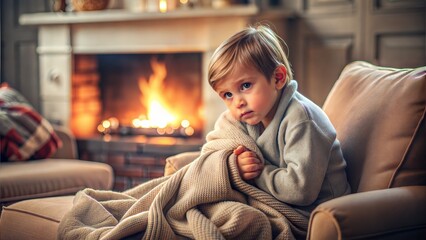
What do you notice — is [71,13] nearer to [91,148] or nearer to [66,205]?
[91,148]

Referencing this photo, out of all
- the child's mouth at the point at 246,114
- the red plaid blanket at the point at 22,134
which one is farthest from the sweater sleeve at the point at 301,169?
the red plaid blanket at the point at 22,134

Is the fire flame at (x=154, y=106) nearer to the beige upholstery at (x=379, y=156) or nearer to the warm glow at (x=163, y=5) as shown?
the warm glow at (x=163, y=5)

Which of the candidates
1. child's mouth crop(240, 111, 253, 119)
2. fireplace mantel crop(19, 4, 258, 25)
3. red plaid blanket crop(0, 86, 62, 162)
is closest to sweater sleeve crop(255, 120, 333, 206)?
child's mouth crop(240, 111, 253, 119)

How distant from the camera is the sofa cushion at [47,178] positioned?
2.54m

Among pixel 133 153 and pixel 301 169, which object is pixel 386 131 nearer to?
pixel 301 169

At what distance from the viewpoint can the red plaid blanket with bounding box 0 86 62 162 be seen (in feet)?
9.38

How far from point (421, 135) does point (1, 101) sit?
1901mm

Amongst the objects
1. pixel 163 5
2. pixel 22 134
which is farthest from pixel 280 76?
pixel 163 5

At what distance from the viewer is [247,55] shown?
5.84 feet

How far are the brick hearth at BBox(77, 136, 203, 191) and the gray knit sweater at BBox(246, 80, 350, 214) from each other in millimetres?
1929

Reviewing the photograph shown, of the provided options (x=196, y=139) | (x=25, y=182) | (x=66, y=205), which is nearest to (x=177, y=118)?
(x=196, y=139)

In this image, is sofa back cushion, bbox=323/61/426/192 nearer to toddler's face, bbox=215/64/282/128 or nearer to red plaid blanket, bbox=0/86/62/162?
toddler's face, bbox=215/64/282/128

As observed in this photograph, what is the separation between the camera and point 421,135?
1.82m

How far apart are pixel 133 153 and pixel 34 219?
6.52 feet
